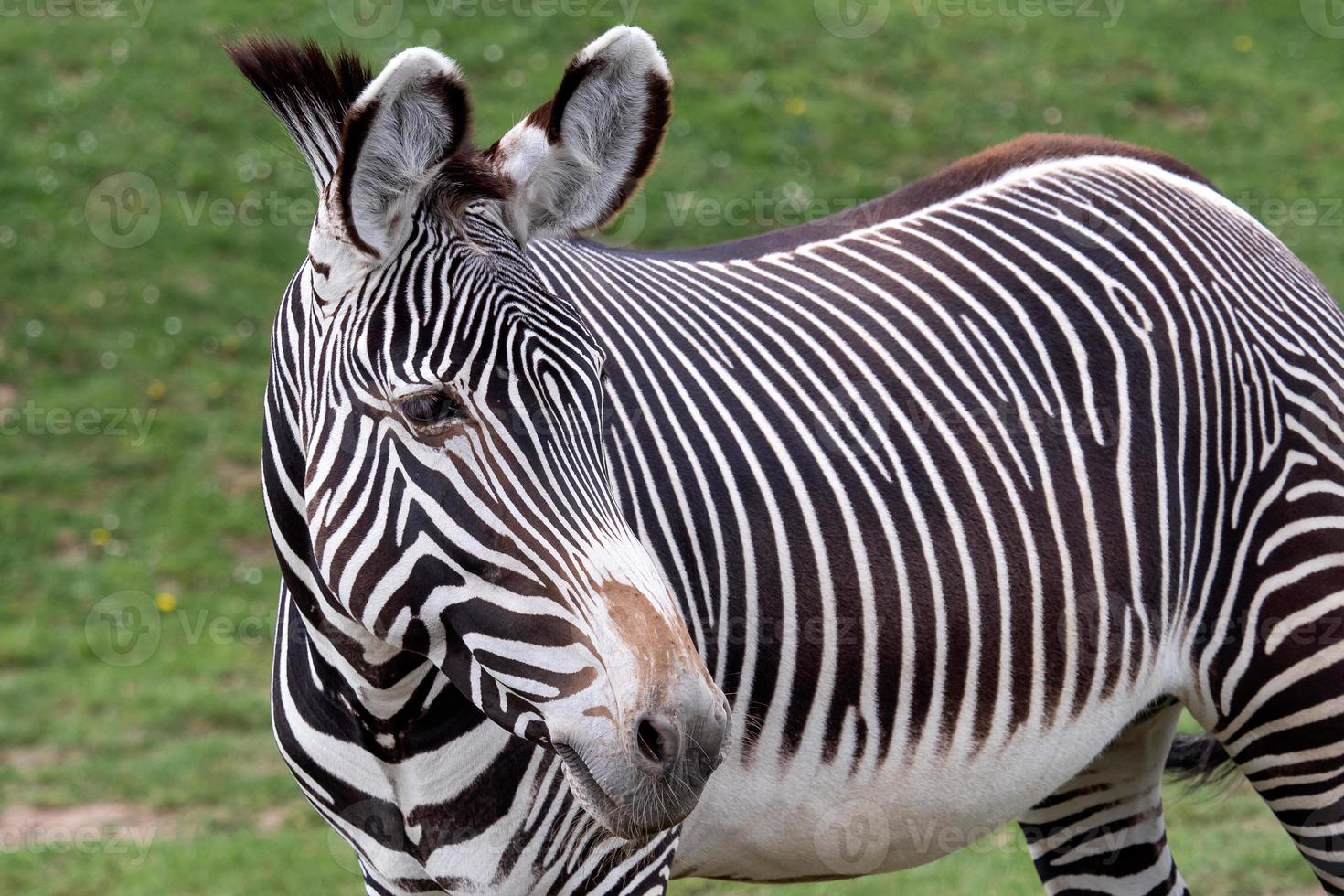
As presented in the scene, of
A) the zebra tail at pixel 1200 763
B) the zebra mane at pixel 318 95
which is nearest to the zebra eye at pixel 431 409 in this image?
the zebra mane at pixel 318 95

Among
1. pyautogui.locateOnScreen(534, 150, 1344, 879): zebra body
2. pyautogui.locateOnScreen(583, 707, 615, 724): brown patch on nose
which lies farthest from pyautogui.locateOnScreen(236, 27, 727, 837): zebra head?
pyautogui.locateOnScreen(534, 150, 1344, 879): zebra body

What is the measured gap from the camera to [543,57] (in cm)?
1362

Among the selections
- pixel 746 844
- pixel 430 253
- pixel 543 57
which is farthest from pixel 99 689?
pixel 543 57

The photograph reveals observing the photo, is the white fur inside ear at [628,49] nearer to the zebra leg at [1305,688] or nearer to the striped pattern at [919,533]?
the striped pattern at [919,533]

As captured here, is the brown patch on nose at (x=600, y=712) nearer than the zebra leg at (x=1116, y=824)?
Yes

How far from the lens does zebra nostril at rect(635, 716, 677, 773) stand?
2188mm

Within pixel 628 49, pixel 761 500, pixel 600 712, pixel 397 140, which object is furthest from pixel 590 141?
pixel 600 712

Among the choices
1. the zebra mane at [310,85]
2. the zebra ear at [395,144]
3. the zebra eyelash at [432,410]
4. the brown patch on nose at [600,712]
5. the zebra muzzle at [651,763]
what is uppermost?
the zebra mane at [310,85]

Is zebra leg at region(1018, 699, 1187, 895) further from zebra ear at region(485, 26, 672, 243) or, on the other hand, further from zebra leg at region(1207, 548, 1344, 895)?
zebra ear at region(485, 26, 672, 243)

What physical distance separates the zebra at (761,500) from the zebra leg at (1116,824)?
0.03 meters

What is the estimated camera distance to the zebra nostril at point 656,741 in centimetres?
219

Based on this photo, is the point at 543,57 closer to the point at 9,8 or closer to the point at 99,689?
the point at 9,8

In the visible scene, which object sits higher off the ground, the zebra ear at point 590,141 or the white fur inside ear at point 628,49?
the white fur inside ear at point 628,49

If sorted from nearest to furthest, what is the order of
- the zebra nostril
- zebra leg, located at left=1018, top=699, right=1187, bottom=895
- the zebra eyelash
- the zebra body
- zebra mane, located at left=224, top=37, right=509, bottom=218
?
the zebra nostril < the zebra eyelash < zebra mane, located at left=224, top=37, right=509, bottom=218 < the zebra body < zebra leg, located at left=1018, top=699, right=1187, bottom=895
